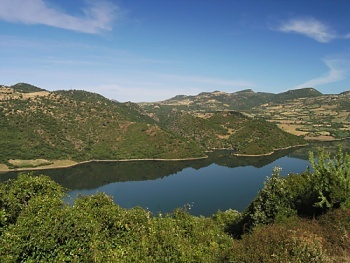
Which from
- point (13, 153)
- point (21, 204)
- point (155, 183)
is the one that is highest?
point (21, 204)

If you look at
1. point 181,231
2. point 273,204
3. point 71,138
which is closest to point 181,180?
point 71,138

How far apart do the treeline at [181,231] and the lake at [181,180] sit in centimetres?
6061

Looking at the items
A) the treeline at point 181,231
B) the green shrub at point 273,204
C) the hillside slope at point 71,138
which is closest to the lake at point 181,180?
the hillside slope at point 71,138

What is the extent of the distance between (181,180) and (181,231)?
116106mm

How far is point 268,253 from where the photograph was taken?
10.4 meters

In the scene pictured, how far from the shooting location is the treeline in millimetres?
11312

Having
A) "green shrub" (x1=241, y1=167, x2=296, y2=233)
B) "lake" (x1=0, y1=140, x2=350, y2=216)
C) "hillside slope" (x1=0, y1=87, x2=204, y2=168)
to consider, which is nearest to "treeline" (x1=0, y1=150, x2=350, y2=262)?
"green shrub" (x1=241, y1=167, x2=296, y2=233)

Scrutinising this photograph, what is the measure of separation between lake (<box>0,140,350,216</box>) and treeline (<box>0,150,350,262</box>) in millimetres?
60611

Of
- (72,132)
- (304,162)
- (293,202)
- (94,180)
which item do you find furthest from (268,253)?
(72,132)

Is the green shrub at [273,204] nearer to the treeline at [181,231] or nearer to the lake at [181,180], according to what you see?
the treeline at [181,231]

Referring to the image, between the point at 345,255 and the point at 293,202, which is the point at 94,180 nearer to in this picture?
the point at 293,202

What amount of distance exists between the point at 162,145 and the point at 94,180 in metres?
61.1

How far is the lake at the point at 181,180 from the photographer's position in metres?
103

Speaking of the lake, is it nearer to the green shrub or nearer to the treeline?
the green shrub
